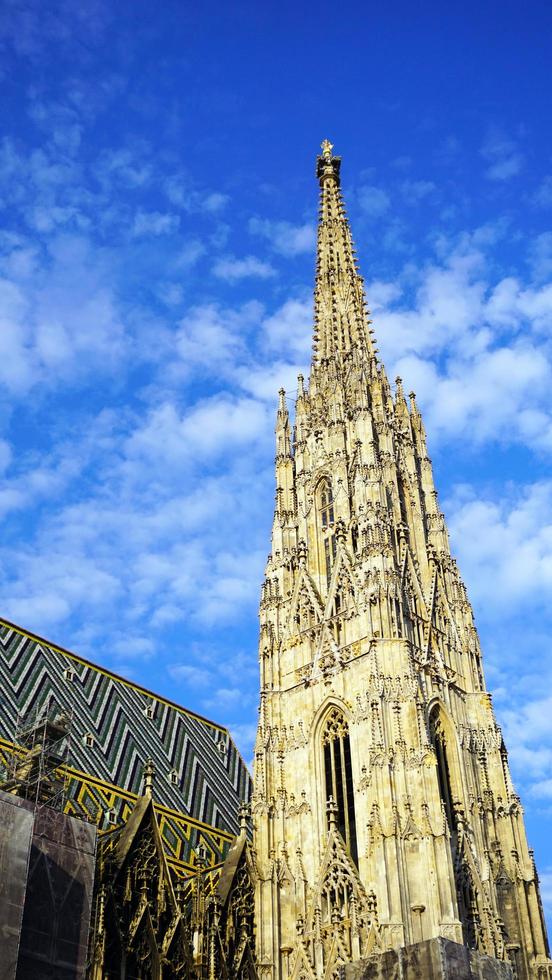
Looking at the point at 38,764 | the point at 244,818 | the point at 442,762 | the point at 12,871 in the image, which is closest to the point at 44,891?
the point at 12,871

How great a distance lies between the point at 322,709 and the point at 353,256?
19.5 m

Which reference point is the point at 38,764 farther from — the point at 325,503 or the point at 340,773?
the point at 325,503

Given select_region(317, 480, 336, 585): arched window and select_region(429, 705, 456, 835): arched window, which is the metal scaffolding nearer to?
select_region(317, 480, 336, 585): arched window

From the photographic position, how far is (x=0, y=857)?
20.4 m

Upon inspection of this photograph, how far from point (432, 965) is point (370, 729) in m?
6.71

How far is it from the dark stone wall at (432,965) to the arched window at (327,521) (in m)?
11.6

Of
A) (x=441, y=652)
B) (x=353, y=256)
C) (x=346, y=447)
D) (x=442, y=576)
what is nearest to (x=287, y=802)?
(x=441, y=652)

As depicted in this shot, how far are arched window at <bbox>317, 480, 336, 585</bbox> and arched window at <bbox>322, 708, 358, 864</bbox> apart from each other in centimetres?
453

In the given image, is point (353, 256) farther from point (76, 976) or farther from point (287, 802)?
point (76, 976)

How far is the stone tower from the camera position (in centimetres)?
2594

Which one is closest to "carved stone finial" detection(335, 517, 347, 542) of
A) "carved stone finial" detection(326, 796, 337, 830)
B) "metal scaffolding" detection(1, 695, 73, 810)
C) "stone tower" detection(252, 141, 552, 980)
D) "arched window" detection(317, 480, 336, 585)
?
"stone tower" detection(252, 141, 552, 980)

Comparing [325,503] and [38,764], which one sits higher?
[325,503]

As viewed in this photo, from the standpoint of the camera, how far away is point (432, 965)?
22.4 metres

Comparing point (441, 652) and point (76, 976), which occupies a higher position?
point (441, 652)
